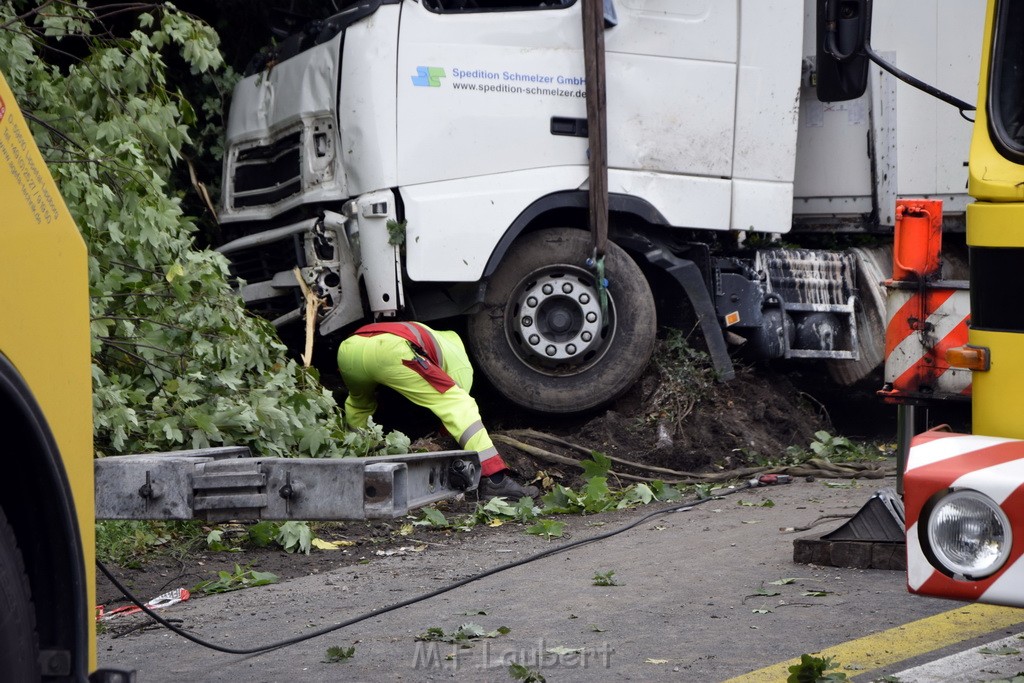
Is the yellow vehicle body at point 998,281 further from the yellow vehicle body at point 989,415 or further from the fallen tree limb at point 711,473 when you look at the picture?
the fallen tree limb at point 711,473

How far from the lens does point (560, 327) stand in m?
7.29

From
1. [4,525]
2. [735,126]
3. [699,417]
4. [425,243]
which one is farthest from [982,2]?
[4,525]

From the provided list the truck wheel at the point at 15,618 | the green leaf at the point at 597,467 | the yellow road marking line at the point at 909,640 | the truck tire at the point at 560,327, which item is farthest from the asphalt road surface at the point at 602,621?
the truck tire at the point at 560,327

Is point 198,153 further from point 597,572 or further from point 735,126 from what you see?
point 597,572

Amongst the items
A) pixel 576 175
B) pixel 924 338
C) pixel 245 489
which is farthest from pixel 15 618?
pixel 576 175

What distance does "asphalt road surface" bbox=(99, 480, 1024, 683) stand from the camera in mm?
3668

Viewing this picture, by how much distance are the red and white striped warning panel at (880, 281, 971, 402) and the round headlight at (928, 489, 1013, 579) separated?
2.22 m

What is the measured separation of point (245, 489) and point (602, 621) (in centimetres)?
158

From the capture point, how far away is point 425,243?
693 cm

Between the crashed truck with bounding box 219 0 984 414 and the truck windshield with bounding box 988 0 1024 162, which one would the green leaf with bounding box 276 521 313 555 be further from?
the truck windshield with bounding box 988 0 1024 162

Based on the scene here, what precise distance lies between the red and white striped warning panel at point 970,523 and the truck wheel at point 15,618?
1699 mm

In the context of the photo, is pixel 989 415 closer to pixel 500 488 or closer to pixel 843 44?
pixel 843 44

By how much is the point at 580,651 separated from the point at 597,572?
111 cm

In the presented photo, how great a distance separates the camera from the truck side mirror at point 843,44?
11.1ft
